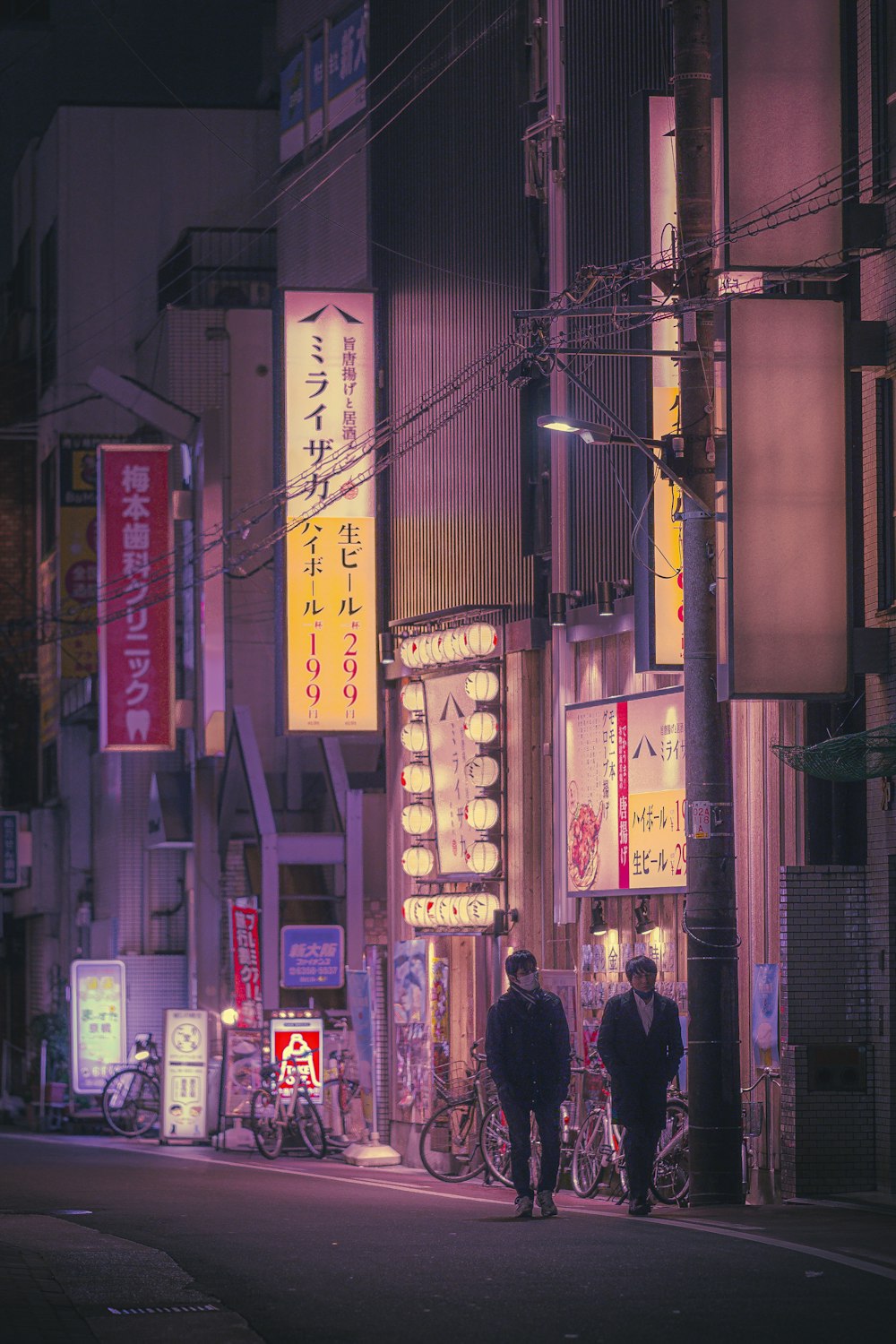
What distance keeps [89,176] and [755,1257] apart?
109ft

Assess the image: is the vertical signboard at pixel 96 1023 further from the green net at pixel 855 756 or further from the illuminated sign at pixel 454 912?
the green net at pixel 855 756

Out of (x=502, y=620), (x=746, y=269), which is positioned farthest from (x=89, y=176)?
(x=746, y=269)

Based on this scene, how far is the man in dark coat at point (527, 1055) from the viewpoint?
15875mm

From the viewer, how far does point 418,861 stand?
25.0m

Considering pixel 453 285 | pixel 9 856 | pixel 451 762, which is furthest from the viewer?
pixel 9 856

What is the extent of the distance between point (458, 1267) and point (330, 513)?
1560 cm

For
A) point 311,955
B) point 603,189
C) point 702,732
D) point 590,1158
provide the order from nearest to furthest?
point 702,732, point 590,1158, point 603,189, point 311,955

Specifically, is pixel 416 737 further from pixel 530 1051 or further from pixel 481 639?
pixel 530 1051

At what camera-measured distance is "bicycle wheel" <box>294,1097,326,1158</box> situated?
85.9 feet

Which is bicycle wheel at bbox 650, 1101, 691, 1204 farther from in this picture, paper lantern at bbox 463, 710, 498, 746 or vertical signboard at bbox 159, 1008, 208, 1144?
vertical signboard at bbox 159, 1008, 208, 1144

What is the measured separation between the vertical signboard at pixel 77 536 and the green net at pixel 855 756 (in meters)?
23.9

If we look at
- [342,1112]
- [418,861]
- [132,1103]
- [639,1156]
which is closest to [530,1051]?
[639,1156]

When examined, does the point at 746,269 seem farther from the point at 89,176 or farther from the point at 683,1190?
the point at 89,176

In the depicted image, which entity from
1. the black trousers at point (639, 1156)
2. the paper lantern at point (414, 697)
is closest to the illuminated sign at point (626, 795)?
the paper lantern at point (414, 697)
